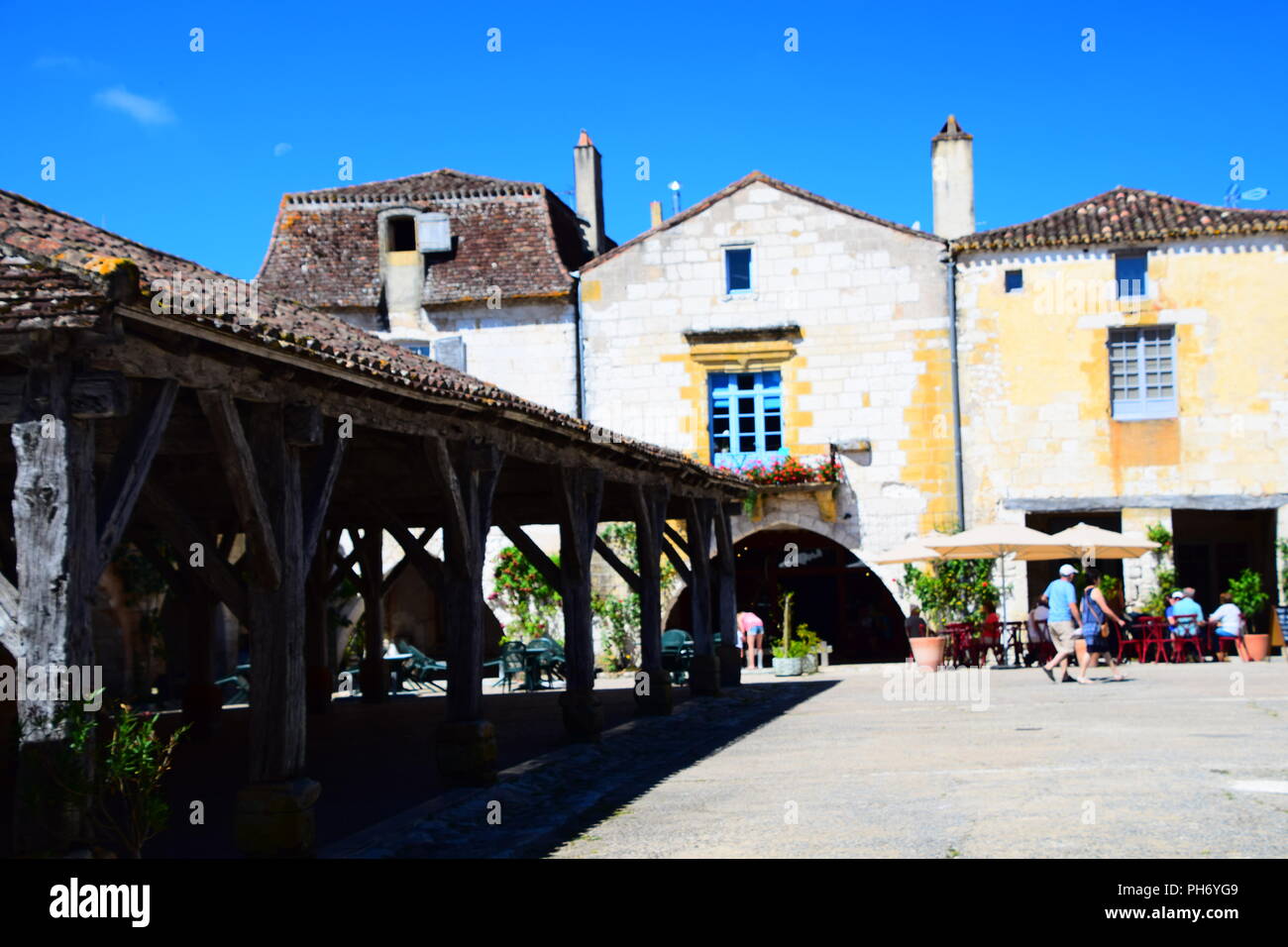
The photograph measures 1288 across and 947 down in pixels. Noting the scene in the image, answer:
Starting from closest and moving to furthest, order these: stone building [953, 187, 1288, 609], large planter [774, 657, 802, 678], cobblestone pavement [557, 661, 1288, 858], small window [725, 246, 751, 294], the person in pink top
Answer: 1. cobblestone pavement [557, 661, 1288, 858]
2. large planter [774, 657, 802, 678]
3. stone building [953, 187, 1288, 609]
4. the person in pink top
5. small window [725, 246, 751, 294]

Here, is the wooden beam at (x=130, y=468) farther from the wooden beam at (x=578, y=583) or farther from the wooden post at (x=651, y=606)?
the wooden post at (x=651, y=606)

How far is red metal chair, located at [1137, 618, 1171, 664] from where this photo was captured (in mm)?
20617

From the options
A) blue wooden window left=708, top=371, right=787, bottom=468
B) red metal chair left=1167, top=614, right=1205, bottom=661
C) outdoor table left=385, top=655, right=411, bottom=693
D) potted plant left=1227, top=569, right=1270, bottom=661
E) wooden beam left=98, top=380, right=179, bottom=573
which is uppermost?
blue wooden window left=708, top=371, right=787, bottom=468

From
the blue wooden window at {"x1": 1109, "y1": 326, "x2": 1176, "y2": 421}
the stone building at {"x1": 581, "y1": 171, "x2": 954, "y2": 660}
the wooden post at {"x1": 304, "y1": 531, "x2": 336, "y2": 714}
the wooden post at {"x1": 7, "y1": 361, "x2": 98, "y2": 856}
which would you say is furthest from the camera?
the stone building at {"x1": 581, "y1": 171, "x2": 954, "y2": 660}

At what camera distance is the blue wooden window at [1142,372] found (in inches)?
907

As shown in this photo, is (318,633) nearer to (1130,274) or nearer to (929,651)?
(929,651)

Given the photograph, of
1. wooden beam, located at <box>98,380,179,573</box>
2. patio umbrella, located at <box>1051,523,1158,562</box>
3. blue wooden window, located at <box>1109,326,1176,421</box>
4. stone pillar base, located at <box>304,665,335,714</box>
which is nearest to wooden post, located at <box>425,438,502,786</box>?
wooden beam, located at <box>98,380,179,573</box>

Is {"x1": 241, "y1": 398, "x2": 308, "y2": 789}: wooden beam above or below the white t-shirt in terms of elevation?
above

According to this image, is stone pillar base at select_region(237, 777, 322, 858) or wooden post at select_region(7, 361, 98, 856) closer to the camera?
wooden post at select_region(7, 361, 98, 856)

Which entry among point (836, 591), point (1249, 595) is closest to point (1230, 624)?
point (1249, 595)

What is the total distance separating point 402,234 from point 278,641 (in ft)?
60.9

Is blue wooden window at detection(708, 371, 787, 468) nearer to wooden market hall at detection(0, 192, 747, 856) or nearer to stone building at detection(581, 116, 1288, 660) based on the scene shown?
stone building at detection(581, 116, 1288, 660)

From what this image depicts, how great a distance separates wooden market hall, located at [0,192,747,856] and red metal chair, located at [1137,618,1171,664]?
34.0ft
